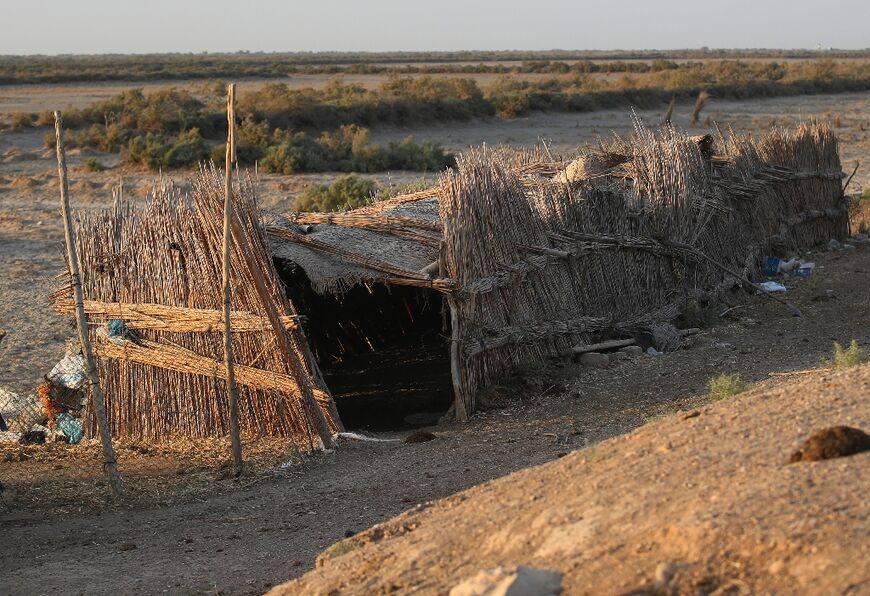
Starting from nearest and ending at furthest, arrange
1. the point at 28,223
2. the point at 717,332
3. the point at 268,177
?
the point at 717,332 → the point at 28,223 → the point at 268,177

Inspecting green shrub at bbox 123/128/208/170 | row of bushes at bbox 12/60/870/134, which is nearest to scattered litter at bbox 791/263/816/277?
green shrub at bbox 123/128/208/170

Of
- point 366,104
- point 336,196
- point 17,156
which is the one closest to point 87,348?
point 336,196

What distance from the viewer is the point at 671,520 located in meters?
4.05

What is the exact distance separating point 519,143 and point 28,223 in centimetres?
1376

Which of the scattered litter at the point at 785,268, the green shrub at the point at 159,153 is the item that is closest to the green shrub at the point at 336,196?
the green shrub at the point at 159,153

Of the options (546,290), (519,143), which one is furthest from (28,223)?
(519,143)

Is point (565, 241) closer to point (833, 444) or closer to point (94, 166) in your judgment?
point (833, 444)

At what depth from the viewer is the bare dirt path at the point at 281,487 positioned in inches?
248

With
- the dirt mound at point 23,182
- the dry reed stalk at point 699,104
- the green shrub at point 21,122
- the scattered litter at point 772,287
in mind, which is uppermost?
the dry reed stalk at point 699,104

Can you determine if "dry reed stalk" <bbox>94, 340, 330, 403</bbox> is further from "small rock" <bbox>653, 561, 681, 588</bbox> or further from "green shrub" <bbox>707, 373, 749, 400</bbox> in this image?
"small rock" <bbox>653, 561, 681, 588</bbox>

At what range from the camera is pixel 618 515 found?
13.9 feet

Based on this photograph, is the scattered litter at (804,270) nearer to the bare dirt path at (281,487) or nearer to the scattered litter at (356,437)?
the bare dirt path at (281,487)

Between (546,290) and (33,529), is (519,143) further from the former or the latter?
(33,529)

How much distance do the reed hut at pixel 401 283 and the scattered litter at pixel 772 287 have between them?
0.60 meters
